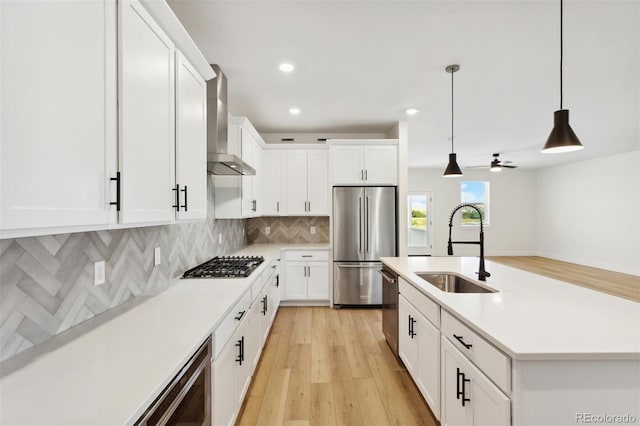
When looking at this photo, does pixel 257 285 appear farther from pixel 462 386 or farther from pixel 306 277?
pixel 306 277

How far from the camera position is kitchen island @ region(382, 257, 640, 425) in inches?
43.2

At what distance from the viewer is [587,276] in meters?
6.39

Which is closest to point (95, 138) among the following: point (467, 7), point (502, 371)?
point (502, 371)

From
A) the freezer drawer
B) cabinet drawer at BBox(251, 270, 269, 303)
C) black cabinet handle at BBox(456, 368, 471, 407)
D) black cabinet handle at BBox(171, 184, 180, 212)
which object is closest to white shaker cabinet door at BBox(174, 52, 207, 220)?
black cabinet handle at BBox(171, 184, 180, 212)

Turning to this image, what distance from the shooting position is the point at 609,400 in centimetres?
111

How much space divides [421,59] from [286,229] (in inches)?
125

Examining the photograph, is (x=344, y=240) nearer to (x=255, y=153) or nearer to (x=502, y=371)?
(x=255, y=153)

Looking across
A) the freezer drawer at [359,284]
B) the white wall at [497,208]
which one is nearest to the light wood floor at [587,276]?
the white wall at [497,208]

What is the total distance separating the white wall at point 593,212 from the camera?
6.57 m

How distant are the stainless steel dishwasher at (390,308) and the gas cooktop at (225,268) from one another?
4.20ft

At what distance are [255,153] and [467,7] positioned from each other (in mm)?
2857

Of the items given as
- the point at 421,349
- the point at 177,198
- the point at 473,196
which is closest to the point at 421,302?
the point at 421,349

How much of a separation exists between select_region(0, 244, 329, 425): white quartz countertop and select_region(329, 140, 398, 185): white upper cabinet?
3052 millimetres

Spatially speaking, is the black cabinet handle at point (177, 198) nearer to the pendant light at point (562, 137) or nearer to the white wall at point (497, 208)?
the pendant light at point (562, 137)
